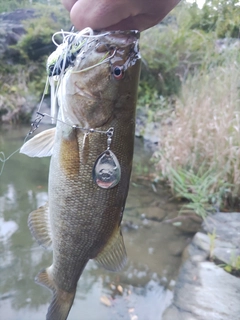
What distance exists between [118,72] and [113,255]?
2.12 ft

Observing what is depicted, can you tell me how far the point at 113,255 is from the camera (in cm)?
131

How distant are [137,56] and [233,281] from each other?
247cm

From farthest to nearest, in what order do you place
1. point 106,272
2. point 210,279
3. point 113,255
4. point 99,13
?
point 106,272
point 210,279
point 113,255
point 99,13

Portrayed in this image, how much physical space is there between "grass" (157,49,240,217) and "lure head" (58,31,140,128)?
3.31 metres

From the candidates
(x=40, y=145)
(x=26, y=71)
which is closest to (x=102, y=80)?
(x=40, y=145)

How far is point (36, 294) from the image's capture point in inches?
125

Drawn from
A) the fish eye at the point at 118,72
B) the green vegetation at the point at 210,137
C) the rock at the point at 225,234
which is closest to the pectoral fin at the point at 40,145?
the fish eye at the point at 118,72

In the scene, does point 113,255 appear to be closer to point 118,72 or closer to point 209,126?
point 118,72

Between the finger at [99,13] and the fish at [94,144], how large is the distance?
6cm

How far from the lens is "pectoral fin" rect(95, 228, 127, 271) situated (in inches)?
51.1

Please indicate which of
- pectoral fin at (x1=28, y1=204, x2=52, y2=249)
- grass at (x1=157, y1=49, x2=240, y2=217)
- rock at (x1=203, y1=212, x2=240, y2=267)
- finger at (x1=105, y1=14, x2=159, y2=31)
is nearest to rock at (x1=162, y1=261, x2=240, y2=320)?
rock at (x1=203, y1=212, x2=240, y2=267)

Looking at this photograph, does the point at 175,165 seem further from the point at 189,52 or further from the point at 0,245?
the point at 189,52

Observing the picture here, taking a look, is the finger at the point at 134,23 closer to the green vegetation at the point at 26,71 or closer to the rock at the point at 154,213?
the rock at the point at 154,213

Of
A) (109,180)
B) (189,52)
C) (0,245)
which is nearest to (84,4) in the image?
(109,180)
